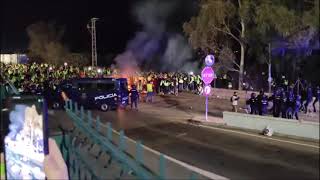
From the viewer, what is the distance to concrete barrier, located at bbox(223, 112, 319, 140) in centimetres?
228

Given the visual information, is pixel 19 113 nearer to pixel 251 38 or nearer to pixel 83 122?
pixel 83 122

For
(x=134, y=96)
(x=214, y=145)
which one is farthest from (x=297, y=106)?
(x=134, y=96)

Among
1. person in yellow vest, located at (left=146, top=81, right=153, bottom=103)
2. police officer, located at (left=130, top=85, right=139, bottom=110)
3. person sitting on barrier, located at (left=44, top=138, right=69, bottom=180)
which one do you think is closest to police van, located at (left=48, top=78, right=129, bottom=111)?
police officer, located at (left=130, top=85, right=139, bottom=110)

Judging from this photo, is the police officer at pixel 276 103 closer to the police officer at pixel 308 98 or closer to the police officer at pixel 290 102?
the police officer at pixel 290 102

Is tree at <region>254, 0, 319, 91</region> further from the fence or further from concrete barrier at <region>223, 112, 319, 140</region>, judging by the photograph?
the fence

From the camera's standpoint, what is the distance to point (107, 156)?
156 inches

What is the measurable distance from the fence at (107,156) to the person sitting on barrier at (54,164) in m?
0.16

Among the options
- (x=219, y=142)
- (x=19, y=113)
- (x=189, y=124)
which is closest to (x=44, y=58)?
(x=189, y=124)

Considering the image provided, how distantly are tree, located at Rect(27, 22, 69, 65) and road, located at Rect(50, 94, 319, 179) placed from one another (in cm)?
3071

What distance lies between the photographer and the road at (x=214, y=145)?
12.2 feet

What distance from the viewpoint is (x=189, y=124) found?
19172 mm

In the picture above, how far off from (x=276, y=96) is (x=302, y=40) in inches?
28.4

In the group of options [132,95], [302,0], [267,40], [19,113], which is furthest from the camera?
[132,95]

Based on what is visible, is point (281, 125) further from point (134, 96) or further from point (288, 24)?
point (134, 96)
